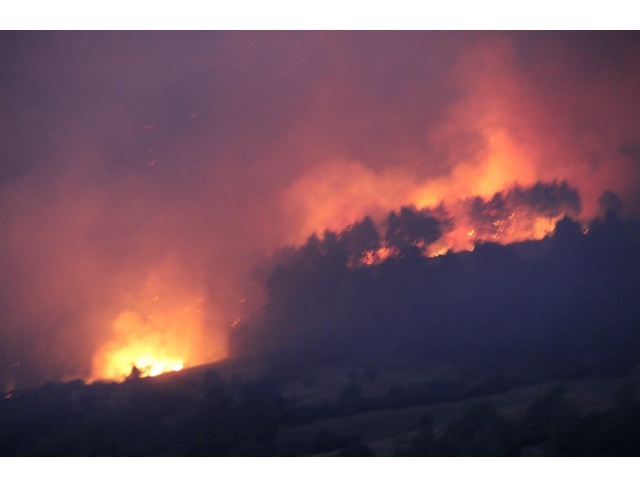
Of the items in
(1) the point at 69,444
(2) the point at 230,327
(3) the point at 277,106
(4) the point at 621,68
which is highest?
(3) the point at 277,106

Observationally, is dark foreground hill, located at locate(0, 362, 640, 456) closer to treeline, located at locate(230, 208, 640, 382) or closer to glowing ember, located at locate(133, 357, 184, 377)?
glowing ember, located at locate(133, 357, 184, 377)

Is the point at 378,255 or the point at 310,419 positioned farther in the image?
the point at 378,255

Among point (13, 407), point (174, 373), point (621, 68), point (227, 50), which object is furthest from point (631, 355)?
point (13, 407)

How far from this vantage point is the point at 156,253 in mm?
4129

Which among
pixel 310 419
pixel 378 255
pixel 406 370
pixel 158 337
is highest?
pixel 378 255

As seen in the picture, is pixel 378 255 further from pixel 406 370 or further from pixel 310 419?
pixel 310 419

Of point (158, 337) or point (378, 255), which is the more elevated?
point (378, 255)

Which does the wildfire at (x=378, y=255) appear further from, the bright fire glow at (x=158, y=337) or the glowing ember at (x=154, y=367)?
the glowing ember at (x=154, y=367)

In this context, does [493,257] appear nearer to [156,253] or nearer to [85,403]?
[156,253]

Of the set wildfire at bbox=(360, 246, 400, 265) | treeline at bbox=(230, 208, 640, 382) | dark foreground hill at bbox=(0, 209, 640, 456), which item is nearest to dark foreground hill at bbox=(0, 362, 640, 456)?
dark foreground hill at bbox=(0, 209, 640, 456)

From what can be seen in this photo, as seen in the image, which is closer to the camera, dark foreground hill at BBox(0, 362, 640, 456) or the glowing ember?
dark foreground hill at BBox(0, 362, 640, 456)

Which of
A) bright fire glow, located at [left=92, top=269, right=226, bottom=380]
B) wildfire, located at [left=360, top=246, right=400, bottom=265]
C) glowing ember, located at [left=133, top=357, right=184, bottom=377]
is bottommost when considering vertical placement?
glowing ember, located at [left=133, top=357, right=184, bottom=377]

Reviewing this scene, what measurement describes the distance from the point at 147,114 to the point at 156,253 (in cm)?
104

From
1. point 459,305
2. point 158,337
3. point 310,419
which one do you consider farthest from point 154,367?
point 459,305
